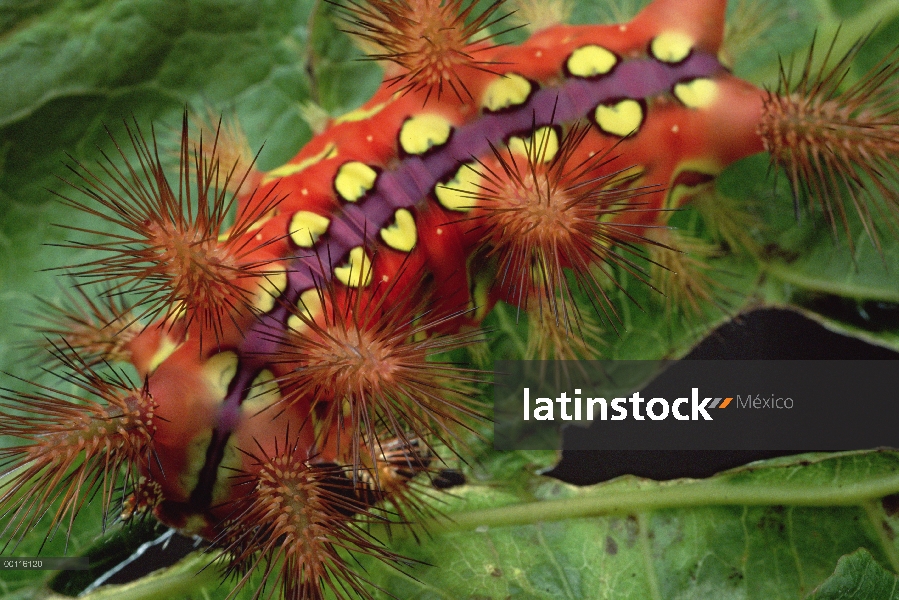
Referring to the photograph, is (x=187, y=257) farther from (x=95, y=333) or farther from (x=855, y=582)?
(x=855, y=582)

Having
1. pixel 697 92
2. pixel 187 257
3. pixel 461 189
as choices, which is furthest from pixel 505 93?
pixel 187 257

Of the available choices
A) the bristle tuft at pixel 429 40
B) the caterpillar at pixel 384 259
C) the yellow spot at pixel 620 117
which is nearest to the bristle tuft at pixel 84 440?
the caterpillar at pixel 384 259

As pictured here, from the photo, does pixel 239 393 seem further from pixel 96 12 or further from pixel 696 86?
pixel 696 86

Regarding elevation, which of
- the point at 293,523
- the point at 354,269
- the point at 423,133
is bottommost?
the point at 293,523

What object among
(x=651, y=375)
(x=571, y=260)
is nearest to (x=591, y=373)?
(x=651, y=375)

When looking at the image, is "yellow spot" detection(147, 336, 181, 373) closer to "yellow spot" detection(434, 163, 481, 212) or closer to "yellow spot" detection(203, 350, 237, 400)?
"yellow spot" detection(203, 350, 237, 400)
